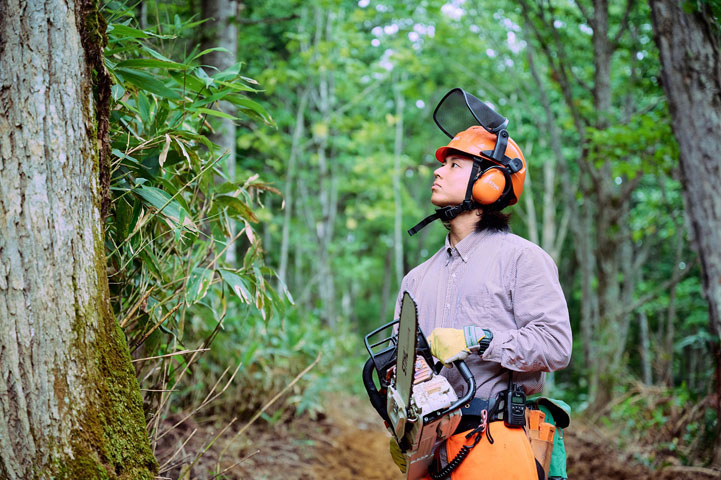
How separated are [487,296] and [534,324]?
0.22 metres

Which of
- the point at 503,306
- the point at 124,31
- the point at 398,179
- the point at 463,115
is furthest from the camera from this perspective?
the point at 398,179

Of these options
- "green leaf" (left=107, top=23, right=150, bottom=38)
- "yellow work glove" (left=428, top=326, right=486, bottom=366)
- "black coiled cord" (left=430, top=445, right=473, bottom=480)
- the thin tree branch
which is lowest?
"black coiled cord" (left=430, top=445, right=473, bottom=480)

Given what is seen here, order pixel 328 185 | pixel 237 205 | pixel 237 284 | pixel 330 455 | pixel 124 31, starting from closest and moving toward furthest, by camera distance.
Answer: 1. pixel 124 31
2. pixel 237 284
3. pixel 237 205
4. pixel 330 455
5. pixel 328 185

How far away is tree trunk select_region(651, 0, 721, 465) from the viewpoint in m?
4.28

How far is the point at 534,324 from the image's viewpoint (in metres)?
2.11

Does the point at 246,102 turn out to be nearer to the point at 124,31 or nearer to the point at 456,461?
the point at 124,31

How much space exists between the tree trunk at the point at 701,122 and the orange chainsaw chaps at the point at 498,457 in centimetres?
295

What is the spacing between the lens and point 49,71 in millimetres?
1829

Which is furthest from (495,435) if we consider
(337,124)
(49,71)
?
(337,124)

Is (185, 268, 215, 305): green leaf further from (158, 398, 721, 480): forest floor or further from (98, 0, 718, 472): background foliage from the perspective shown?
(158, 398, 721, 480): forest floor

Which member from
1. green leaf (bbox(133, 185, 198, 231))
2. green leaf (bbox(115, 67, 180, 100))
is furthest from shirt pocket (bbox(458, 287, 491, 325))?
green leaf (bbox(115, 67, 180, 100))

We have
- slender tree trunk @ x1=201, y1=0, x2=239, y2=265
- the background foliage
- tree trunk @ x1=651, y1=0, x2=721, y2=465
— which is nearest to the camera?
the background foliage

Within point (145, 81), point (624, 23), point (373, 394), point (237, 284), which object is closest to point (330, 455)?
point (237, 284)

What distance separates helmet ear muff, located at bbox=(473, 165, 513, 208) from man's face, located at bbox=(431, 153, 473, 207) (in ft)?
0.20
